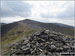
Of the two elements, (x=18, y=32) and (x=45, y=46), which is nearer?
(x=45, y=46)

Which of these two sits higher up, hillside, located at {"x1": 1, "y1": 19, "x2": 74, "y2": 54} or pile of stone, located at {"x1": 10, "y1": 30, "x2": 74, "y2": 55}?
pile of stone, located at {"x1": 10, "y1": 30, "x2": 74, "y2": 55}

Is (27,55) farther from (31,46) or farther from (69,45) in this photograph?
(69,45)

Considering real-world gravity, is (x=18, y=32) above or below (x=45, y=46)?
below

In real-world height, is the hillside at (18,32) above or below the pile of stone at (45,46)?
below

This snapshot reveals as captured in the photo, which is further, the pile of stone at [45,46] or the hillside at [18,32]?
the hillside at [18,32]

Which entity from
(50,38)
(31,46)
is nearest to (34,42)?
(31,46)

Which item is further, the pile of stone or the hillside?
the hillside

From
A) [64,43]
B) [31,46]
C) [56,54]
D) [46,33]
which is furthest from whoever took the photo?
[46,33]

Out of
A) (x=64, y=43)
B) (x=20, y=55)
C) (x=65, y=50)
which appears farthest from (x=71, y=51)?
(x=20, y=55)

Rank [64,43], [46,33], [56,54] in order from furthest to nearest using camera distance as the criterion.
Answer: [46,33], [64,43], [56,54]

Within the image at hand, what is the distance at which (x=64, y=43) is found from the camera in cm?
5822

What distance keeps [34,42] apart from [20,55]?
734cm

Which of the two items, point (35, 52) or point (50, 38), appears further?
point (50, 38)

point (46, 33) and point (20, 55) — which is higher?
point (46, 33)
